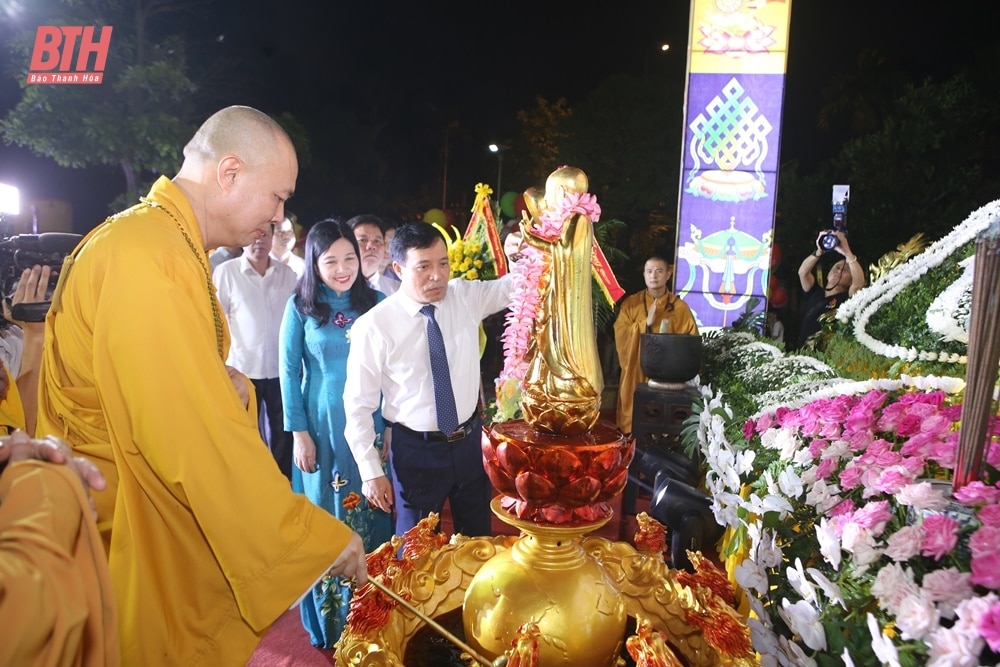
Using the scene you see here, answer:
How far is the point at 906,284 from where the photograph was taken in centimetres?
182

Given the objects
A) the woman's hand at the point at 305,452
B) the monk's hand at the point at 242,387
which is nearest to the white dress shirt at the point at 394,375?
the woman's hand at the point at 305,452

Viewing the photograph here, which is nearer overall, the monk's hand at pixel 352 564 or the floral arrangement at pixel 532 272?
the floral arrangement at pixel 532 272

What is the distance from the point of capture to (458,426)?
2.51 meters

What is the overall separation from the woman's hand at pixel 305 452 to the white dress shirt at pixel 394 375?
1.47ft

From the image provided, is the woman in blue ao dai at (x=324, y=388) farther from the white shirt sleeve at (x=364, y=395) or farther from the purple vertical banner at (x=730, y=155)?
the purple vertical banner at (x=730, y=155)

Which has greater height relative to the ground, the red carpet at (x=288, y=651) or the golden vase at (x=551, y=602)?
the golden vase at (x=551, y=602)

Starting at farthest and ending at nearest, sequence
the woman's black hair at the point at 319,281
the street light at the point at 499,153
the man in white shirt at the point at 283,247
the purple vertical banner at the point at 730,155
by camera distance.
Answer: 1. the street light at the point at 499,153
2. the purple vertical banner at the point at 730,155
3. the man in white shirt at the point at 283,247
4. the woman's black hair at the point at 319,281

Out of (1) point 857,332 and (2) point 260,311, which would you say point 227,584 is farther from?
(2) point 260,311

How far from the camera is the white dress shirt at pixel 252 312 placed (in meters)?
3.69

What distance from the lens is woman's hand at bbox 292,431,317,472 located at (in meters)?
2.81

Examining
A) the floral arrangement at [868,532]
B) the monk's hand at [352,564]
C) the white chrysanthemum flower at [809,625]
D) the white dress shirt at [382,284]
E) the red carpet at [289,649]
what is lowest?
the red carpet at [289,649]

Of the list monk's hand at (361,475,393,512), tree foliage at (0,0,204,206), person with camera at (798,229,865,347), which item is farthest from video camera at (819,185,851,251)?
tree foliage at (0,0,204,206)

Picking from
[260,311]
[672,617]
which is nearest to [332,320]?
[260,311]

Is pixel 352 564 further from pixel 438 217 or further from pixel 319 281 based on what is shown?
pixel 438 217
